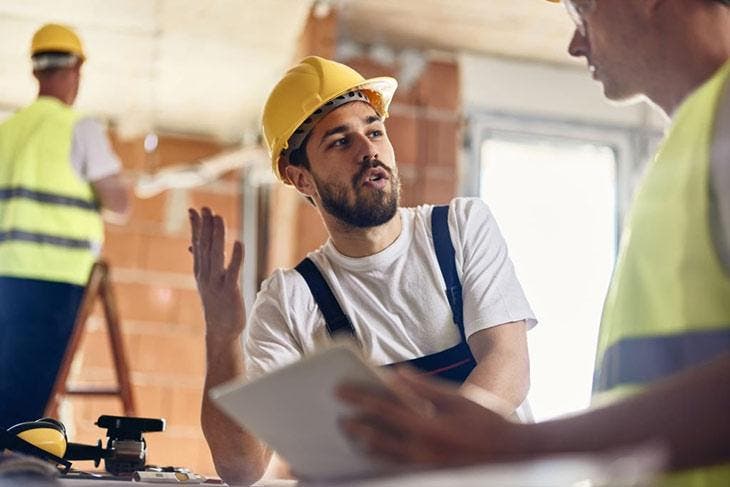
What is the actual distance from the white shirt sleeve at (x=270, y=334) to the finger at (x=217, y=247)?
166 mm

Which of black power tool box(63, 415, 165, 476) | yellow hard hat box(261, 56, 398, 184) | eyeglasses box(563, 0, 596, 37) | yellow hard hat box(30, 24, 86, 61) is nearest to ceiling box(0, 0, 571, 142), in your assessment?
yellow hard hat box(30, 24, 86, 61)

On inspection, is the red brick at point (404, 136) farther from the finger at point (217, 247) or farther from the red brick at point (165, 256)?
the finger at point (217, 247)

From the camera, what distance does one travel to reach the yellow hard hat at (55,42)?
322 cm

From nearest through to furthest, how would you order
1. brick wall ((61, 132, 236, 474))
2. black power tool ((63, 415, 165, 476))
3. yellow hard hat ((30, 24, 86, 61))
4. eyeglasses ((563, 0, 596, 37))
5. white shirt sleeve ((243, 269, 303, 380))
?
eyeglasses ((563, 0, 596, 37)) < black power tool ((63, 415, 165, 476)) < white shirt sleeve ((243, 269, 303, 380)) < yellow hard hat ((30, 24, 86, 61)) < brick wall ((61, 132, 236, 474))

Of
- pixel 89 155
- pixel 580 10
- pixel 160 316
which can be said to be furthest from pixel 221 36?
pixel 580 10

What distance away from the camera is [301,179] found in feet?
6.94

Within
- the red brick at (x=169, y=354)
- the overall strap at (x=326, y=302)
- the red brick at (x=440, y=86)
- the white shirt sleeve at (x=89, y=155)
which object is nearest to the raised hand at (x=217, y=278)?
the overall strap at (x=326, y=302)

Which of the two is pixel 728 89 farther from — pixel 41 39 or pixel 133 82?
pixel 133 82

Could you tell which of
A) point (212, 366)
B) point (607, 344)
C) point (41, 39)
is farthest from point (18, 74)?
point (607, 344)

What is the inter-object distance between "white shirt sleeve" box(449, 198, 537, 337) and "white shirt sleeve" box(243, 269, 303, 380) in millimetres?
309

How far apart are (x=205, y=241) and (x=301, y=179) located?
1.39ft

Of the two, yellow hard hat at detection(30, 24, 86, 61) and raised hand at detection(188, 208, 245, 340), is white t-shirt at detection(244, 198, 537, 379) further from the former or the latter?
yellow hard hat at detection(30, 24, 86, 61)

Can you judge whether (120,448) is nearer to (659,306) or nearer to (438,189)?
(659,306)

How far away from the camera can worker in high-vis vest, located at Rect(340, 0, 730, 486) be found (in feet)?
2.51
